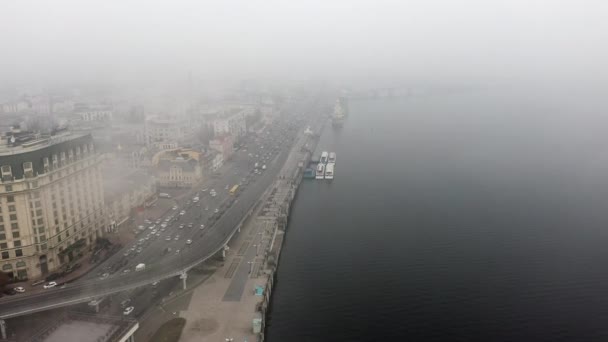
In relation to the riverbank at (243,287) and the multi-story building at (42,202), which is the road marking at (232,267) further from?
the multi-story building at (42,202)

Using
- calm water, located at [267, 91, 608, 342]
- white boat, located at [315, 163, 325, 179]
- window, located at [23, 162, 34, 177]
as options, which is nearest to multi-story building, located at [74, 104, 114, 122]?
white boat, located at [315, 163, 325, 179]

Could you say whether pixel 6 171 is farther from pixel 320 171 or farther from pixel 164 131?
pixel 164 131

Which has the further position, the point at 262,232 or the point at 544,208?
the point at 544,208

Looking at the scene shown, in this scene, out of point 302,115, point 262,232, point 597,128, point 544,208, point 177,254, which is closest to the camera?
point 177,254

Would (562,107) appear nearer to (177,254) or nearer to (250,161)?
(250,161)

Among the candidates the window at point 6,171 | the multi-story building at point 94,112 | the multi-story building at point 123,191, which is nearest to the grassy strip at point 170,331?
the window at point 6,171

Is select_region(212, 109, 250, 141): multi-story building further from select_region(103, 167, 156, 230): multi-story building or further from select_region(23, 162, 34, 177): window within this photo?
select_region(23, 162, 34, 177): window

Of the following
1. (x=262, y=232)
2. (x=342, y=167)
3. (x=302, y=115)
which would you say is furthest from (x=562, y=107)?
(x=262, y=232)
